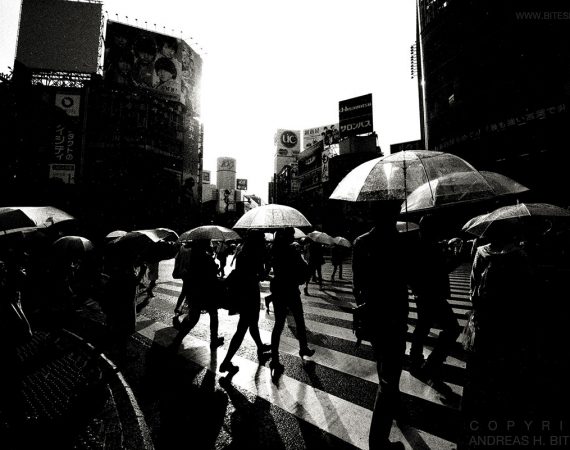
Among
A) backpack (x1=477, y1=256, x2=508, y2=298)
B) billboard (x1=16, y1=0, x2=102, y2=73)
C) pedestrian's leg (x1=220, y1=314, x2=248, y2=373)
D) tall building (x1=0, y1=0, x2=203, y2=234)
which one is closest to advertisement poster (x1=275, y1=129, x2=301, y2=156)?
tall building (x1=0, y1=0, x2=203, y2=234)

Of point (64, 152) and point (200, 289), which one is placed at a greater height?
point (64, 152)

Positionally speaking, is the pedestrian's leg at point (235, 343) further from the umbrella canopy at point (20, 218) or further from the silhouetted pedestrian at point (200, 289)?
the umbrella canopy at point (20, 218)

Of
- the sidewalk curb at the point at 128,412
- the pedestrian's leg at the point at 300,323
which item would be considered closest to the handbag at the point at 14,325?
the sidewalk curb at the point at 128,412

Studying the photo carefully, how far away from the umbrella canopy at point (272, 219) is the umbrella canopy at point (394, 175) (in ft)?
4.83

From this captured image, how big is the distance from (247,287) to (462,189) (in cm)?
281

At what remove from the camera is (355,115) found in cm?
4109

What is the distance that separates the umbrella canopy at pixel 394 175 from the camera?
305cm

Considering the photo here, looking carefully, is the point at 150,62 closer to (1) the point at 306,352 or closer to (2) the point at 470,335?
(1) the point at 306,352

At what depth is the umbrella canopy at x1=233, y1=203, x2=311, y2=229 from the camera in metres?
4.59

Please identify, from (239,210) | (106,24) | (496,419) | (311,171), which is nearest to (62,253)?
(496,419)

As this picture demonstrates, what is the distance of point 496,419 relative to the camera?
207cm

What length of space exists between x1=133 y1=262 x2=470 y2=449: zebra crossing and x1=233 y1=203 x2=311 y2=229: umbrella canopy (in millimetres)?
2041

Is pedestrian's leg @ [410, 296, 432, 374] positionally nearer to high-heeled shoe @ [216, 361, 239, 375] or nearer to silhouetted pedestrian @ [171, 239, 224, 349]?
high-heeled shoe @ [216, 361, 239, 375]

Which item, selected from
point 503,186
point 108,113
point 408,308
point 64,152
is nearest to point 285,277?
point 408,308
